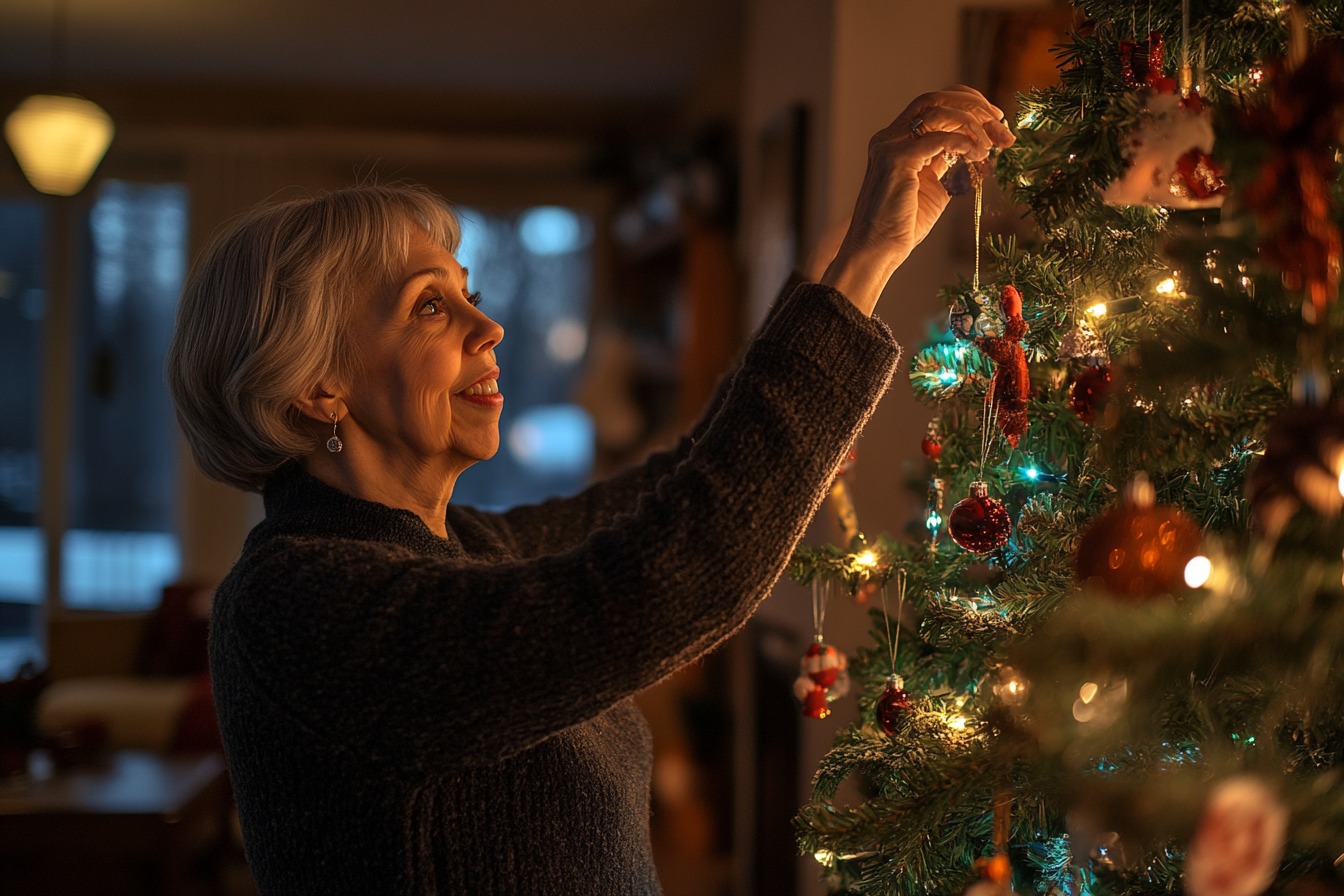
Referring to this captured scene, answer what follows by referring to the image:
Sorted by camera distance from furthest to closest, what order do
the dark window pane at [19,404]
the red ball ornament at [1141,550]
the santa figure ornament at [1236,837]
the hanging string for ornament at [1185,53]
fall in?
the dark window pane at [19,404], the hanging string for ornament at [1185,53], the red ball ornament at [1141,550], the santa figure ornament at [1236,837]

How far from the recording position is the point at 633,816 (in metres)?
0.96

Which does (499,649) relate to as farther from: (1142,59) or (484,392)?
(1142,59)

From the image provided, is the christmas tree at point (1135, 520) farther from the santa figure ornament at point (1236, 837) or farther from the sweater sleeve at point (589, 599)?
the sweater sleeve at point (589, 599)

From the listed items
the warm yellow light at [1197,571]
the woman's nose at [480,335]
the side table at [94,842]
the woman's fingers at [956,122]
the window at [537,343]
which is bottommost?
the side table at [94,842]

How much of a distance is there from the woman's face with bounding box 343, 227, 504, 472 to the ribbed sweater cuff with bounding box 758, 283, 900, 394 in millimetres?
369

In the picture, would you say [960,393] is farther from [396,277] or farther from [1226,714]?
[396,277]

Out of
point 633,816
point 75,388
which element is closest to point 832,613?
point 633,816

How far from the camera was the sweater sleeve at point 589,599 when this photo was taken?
2.23 ft

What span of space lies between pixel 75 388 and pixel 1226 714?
16.7ft

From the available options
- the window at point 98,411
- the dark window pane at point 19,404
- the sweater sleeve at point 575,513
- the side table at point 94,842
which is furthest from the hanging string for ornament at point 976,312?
the dark window pane at point 19,404

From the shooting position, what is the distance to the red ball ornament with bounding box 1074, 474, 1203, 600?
1.62 ft

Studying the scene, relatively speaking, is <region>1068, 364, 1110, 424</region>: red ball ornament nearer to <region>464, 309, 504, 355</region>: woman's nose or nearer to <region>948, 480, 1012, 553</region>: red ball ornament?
<region>948, 480, 1012, 553</region>: red ball ornament

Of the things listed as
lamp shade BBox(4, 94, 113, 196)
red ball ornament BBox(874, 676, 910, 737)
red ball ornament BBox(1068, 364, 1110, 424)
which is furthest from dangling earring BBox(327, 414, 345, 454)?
lamp shade BBox(4, 94, 113, 196)

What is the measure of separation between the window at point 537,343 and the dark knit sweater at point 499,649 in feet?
13.1
